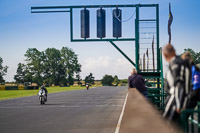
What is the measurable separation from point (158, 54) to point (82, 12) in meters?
4.99

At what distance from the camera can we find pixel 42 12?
19.5 meters

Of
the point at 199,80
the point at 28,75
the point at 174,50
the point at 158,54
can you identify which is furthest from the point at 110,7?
the point at 28,75

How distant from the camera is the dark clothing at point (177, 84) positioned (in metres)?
4.51

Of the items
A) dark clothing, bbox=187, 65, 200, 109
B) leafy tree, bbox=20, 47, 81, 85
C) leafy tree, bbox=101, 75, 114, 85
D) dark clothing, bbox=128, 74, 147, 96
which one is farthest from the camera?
leafy tree, bbox=101, 75, 114, 85

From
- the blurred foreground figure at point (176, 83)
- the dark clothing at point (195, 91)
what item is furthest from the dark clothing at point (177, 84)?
the dark clothing at point (195, 91)

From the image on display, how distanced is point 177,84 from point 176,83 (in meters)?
0.02

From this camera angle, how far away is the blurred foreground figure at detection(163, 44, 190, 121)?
4.52m

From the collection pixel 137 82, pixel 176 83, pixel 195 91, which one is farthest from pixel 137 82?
pixel 176 83

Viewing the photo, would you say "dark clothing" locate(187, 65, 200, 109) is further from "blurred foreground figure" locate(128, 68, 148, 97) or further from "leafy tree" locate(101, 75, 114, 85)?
"leafy tree" locate(101, 75, 114, 85)

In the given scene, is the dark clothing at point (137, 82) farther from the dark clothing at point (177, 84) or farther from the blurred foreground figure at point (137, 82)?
the dark clothing at point (177, 84)

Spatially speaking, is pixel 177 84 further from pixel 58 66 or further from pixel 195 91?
pixel 58 66

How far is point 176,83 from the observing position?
4527 millimetres

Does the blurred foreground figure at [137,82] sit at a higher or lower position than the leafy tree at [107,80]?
higher

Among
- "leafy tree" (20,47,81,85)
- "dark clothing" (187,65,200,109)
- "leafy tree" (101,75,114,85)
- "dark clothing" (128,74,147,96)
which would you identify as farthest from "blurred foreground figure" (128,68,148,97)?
"leafy tree" (101,75,114,85)
